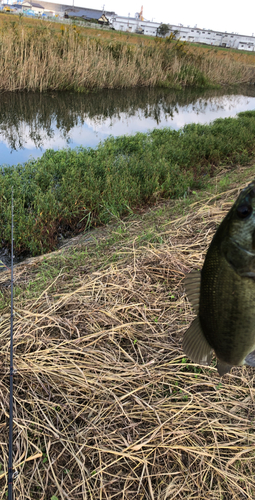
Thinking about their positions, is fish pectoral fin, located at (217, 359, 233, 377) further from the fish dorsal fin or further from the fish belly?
the fish dorsal fin

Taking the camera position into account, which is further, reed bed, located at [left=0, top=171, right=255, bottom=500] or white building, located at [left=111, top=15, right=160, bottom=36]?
white building, located at [left=111, top=15, right=160, bottom=36]

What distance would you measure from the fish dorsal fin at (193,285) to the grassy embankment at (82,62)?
12.3 metres

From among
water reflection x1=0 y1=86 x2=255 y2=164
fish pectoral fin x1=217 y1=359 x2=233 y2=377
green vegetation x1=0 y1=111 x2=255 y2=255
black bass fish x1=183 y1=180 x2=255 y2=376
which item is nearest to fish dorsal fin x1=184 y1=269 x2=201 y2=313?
black bass fish x1=183 y1=180 x2=255 y2=376

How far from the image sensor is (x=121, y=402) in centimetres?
187

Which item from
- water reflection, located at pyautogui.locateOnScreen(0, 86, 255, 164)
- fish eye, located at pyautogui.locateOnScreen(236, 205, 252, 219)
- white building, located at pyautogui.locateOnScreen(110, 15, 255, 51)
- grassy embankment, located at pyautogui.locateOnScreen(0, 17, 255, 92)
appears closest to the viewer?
fish eye, located at pyautogui.locateOnScreen(236, 205, 252, 219)

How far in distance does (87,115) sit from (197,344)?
11.9m

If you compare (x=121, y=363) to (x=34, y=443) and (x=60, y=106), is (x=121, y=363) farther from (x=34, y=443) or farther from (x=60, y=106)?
(x=60, y=106)

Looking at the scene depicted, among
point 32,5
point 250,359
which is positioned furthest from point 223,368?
point 32,5

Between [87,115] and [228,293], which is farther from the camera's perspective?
[87,115]

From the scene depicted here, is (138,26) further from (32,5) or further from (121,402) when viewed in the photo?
(121,402)

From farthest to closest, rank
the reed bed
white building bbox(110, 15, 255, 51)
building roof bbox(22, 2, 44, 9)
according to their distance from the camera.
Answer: building roof bbox(22, 2, 44, 9), white building bbox(110, 15, 255, 51), the reed bed

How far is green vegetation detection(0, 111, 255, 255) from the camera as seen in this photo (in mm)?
4672

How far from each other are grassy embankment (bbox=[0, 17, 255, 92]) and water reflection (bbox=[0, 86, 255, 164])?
485 millimetres

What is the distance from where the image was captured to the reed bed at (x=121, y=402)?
5.16 ft
